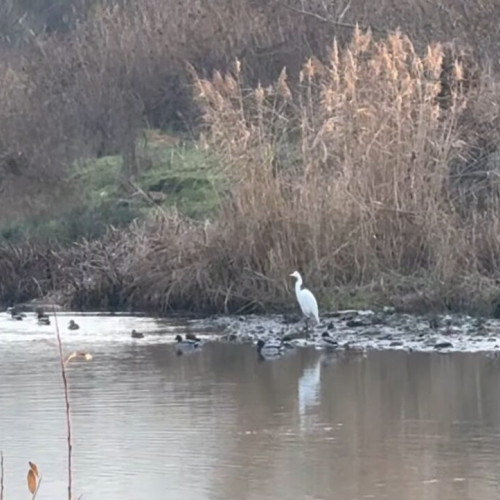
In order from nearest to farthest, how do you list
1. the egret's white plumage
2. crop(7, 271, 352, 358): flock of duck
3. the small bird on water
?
crop(7, 271, 352, 358): flock of duck
the egret's white plumage
the small bird on water

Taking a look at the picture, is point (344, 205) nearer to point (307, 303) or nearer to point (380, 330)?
point (307, 303)

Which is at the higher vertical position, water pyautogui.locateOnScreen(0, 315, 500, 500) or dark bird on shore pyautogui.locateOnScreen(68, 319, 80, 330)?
dark bird on shore pyautogui.locateOnScreen(68, 319, 80, 330)

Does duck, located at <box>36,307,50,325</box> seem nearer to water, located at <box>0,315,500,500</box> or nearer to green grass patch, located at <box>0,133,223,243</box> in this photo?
water, located at <box>0,315,500,500</box>

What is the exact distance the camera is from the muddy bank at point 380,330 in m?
15.3

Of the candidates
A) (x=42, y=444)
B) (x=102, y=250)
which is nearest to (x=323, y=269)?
(x=102, y=250)

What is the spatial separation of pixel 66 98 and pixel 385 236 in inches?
471

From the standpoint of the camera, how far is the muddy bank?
15.3 m

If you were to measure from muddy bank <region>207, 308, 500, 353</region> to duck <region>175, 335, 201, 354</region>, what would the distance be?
646 mm

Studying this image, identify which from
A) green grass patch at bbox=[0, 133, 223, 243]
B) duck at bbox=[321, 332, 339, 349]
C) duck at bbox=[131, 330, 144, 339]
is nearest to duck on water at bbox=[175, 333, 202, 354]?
duck at bbox=[131, 330, 144, 339]

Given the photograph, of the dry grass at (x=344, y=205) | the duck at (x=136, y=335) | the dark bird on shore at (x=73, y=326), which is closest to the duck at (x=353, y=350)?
the dry grass at (x=344, y=205)

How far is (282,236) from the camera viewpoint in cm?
1759

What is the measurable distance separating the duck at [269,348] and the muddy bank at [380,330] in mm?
365

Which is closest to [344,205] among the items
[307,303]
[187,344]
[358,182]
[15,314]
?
[358,182]

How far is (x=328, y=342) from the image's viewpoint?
51.8 feet
